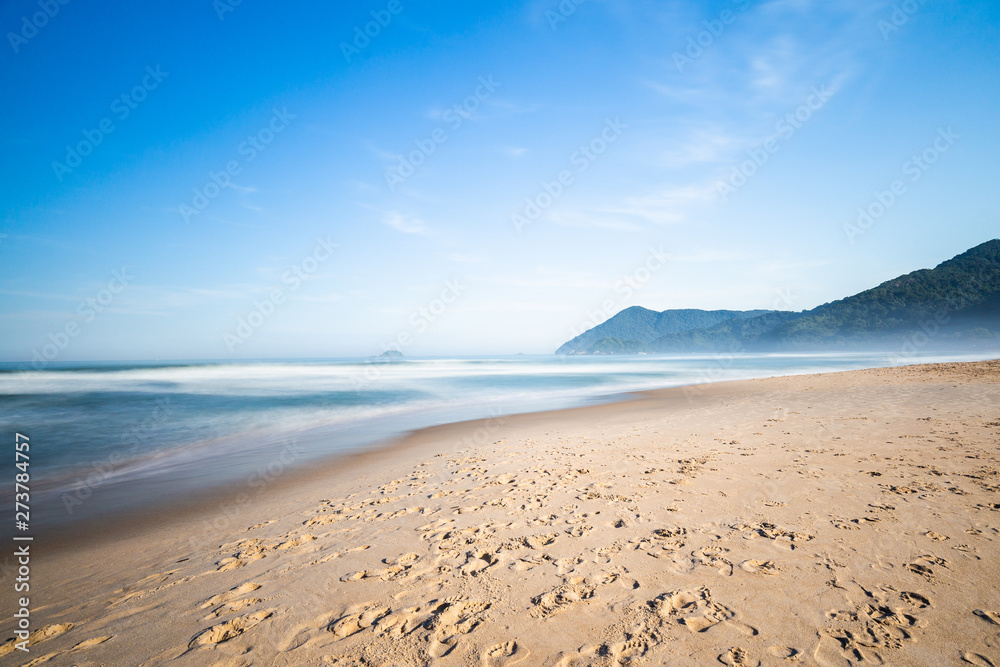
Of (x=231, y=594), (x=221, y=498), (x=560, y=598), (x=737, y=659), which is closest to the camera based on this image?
(x=737, y=659)

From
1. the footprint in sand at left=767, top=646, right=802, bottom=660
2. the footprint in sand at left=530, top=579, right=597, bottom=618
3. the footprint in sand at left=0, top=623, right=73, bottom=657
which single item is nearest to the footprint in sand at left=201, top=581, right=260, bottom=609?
the footprint in sand at left=0, top=623, right=73, bottom=657

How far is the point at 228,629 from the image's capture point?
3.05 meters

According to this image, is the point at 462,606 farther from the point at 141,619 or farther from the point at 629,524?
the point at 141,619

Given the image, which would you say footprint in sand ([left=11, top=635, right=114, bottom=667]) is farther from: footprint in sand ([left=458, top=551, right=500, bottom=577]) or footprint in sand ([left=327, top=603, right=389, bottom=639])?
footprint in sand ([left=458, top=551, right=500, bottom=577])

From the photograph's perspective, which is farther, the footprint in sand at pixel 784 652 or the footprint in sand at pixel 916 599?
the footprint in sand at pixel 916 599

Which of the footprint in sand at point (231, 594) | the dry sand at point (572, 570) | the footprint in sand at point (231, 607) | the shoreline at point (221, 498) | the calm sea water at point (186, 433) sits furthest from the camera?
the calm sea water at point (186, 433)

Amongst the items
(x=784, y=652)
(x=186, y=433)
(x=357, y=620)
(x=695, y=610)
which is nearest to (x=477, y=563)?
(x=357, y=620)

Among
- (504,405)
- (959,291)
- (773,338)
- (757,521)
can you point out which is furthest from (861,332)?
(757,521)

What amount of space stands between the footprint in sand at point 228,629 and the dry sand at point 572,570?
0.06 feet

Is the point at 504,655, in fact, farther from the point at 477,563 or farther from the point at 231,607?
the point at 231,607

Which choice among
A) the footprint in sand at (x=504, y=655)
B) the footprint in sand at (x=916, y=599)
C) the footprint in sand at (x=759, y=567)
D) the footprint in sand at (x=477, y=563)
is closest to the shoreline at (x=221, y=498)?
the footprint in sand at (x=477, y=563)

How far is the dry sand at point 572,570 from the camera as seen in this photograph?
105 inches

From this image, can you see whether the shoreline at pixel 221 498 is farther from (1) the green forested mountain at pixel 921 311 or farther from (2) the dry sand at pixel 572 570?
(1) the green forested mountain at pixel 921 311

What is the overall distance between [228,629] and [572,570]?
2.71m
